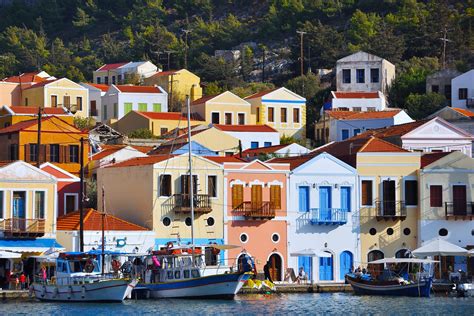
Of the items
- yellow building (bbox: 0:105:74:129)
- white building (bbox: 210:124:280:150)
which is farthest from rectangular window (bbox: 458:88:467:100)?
yellow building (bbox: 0:105:74:129)

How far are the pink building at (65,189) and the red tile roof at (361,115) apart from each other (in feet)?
105

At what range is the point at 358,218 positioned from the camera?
2864 inches

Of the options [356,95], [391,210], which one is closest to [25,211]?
[391,210]

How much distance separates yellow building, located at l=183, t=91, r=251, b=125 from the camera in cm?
10631

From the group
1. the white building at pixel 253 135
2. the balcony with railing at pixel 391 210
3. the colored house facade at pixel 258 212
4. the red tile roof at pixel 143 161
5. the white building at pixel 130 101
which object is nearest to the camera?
the red tile roof at pixel 143 161

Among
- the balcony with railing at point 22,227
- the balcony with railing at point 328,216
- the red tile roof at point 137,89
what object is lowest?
the balcony with railing at point 22,227

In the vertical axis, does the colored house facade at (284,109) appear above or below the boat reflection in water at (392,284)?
above

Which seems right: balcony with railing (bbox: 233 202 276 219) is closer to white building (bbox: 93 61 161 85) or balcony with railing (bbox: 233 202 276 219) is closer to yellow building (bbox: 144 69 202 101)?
yellow building (bbox: 144 69 202 101)

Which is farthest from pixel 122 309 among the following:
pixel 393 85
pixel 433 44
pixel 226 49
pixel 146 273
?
pixel 226 49

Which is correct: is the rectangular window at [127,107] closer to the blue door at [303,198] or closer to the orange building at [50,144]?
the orange building at [50,144]

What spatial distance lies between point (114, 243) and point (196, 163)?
20.1 feet

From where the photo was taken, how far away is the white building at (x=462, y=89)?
109 m

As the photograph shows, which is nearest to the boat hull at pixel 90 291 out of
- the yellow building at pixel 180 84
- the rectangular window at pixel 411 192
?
the rectangular window at pixel 411 192

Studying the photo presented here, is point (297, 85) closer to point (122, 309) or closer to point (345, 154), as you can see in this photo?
point (345, 154)
